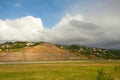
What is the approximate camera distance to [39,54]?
179m

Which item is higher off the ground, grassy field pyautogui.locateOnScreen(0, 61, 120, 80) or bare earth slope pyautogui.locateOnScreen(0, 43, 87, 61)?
bare earth slope pyautogui.locateOnScreen(0, 43, 87, 61)

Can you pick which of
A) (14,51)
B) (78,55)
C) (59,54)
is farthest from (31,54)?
(78,55)

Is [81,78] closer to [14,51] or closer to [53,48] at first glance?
[14,51]

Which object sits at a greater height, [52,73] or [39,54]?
[39,54]

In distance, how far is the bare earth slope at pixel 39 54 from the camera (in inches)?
6422

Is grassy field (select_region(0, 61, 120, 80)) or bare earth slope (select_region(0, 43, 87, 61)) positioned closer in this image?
grassy field (select_region(0, 61, 120, 80))

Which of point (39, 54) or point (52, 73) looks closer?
point (52, 73)

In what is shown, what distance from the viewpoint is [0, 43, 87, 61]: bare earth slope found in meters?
163

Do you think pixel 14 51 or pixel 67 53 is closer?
pixel 14 51

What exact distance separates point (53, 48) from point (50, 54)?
11026 mm

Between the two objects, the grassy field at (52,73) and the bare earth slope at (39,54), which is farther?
the bare earth slope at (39,54)

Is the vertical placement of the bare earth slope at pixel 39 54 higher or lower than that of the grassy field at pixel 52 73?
higher

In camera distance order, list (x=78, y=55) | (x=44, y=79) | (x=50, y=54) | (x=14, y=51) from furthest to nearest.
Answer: (x=78, y=55), (x=50, y=54), (x=14, y=51), (x=44, y=79)

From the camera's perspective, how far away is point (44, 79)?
4869 cm
